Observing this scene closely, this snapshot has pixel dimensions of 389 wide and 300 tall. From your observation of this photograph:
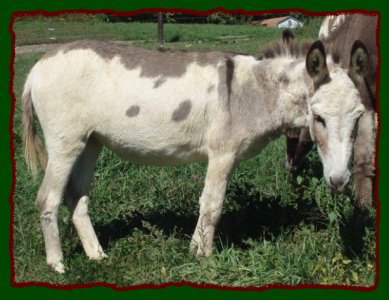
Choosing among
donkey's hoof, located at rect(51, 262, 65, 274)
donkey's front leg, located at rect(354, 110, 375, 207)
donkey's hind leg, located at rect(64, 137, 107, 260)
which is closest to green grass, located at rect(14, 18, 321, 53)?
donkey's front leg, located at rect(354, 110, 375, 207)

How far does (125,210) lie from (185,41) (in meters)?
11.5

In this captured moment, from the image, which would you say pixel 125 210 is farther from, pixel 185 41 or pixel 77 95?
pixel 185 41

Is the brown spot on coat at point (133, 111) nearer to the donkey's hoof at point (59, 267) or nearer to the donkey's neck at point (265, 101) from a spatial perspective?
the donkey's neck at point (265, 101)

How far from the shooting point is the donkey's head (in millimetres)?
3826

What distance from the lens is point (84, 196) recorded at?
477 cm

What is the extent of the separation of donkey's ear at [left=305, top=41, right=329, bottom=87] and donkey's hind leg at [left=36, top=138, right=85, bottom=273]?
180 cm

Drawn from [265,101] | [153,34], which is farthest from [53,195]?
[153,34]

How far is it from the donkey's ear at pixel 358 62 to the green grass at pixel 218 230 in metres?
1.29

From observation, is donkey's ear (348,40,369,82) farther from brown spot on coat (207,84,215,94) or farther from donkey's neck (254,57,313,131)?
brown spot on coat (207,84,215,94)

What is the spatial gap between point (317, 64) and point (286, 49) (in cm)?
46

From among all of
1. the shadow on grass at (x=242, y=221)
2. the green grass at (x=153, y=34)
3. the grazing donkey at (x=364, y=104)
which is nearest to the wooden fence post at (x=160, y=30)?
the green grass at (x=153, y=34)

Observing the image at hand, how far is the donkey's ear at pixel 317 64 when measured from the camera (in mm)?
3920

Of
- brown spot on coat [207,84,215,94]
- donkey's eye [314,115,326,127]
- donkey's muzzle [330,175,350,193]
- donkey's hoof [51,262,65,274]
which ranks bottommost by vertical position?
donkey's hoof [51,262,65,274]

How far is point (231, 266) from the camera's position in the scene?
167 inches
